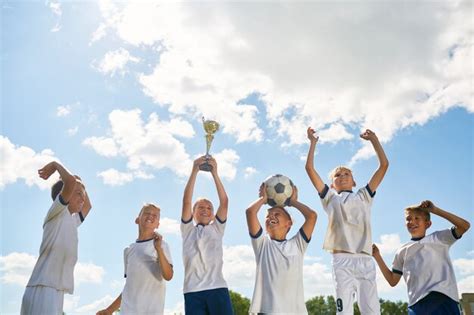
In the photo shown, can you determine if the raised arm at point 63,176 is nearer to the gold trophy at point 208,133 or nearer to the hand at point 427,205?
the gold trophy at point 208,133

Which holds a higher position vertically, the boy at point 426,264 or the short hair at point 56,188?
the short hair at point 56,188

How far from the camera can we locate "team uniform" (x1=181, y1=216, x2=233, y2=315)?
7.12 metres

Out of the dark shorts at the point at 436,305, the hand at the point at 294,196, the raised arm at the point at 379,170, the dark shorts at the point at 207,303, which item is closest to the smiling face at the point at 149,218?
the dark shorts at the point at 207,303

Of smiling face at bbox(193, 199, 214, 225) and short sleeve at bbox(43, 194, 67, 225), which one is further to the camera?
smiling face at bbox(193, 199, 214, 225)

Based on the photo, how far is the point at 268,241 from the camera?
7.08 meters

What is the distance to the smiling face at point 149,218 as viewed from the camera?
25.5 feet

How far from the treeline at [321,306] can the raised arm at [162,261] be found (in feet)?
150

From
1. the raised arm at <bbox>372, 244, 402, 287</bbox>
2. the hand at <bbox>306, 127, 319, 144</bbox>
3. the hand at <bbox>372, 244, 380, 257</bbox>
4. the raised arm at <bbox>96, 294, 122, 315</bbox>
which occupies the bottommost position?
the raised arm at <bbox>96, 294, 122, 315</bbox>

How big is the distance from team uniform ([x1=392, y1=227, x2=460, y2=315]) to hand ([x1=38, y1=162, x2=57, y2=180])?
18.7 ft

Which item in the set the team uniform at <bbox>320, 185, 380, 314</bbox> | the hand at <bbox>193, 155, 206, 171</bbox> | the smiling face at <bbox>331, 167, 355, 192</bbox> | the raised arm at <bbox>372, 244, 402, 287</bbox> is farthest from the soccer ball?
the raised arm at <bbox>372, 244, 402, 287</bbox>

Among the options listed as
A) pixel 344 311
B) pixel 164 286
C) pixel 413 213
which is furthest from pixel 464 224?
pixel 164 286

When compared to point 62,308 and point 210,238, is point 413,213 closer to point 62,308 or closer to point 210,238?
point 210,238

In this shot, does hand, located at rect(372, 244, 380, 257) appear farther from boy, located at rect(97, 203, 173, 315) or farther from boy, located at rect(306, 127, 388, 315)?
boy, located at rect(97, 203, 173, 315)

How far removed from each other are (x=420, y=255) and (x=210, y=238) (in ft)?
11.1
